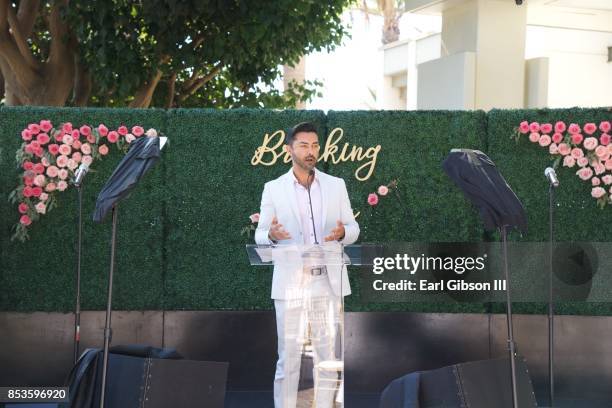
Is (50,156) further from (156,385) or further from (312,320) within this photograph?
(312,320)

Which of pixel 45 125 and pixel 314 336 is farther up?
pixel 45 125

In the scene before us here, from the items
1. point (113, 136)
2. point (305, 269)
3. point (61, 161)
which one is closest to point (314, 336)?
point (305, 269)

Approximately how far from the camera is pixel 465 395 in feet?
20.4

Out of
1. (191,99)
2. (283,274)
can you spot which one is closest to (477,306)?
(283,274)

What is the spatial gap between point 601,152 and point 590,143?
123 mm

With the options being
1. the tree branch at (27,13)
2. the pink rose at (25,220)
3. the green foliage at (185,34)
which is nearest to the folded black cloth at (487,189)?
the pink rose at (25,220)

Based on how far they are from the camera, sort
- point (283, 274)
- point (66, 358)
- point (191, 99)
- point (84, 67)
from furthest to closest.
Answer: point (191, 99) → point (84, 67) → point (66, 358) → point (283, 274)

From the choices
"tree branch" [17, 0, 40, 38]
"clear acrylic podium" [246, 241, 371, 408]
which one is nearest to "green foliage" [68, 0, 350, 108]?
"tree branch" [17, 0, 40, 38]

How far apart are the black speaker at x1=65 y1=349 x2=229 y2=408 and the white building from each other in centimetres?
634

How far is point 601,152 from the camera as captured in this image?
8156 millimetres

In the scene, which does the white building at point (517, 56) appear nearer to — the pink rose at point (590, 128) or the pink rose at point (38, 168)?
the pink rose at point (590, 128)

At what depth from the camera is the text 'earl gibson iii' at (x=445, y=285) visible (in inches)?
328

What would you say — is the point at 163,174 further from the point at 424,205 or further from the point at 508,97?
the point at 508,97

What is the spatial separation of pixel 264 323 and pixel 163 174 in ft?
5.27
